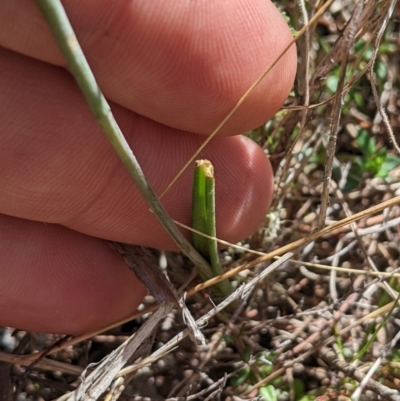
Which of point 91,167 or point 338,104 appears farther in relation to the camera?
Answer: point 91,167

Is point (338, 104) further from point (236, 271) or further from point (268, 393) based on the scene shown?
point (268, 393)

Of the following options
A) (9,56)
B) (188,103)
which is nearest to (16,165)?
(9,56)

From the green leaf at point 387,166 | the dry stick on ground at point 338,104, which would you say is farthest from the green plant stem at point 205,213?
the green leaf at point 387,166

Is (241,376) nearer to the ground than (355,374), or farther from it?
nearer to the ground

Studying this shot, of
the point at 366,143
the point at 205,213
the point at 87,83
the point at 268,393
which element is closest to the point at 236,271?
the point at 205,213

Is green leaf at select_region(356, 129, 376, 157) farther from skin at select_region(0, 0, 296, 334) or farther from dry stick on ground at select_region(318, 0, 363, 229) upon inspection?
dry stick on ground at select_region(318, 0, 363, 229)

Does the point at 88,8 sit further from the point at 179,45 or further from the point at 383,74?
the point at 383,74

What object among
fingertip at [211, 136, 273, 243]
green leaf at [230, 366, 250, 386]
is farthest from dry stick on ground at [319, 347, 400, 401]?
fingertip at [211, 136, 273, 243]
